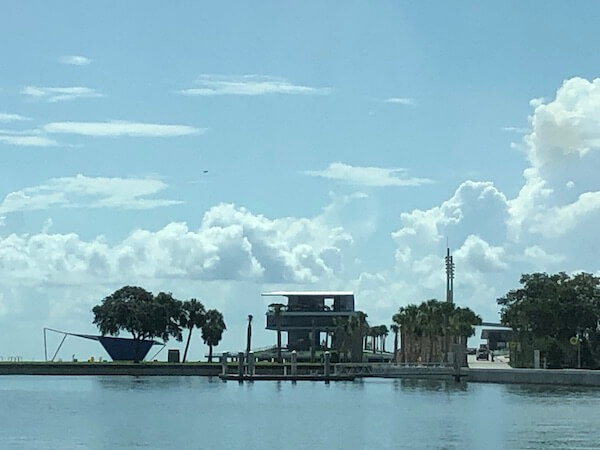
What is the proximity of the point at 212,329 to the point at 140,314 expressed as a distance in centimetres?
1014

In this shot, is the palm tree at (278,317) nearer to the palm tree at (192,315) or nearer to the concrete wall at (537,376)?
the palm tree at (192,315)

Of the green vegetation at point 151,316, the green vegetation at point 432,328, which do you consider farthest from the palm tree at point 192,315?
the green vegetation at point 432,328

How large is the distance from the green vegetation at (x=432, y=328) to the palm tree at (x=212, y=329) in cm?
2571

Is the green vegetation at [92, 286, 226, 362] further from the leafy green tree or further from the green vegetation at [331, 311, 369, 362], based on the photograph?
the green vegetation at [331, 311, 369, 362]

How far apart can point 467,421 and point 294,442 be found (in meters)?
15.9

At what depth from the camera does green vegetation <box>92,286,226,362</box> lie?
171 metres

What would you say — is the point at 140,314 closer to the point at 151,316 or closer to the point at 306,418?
the point at 151,316

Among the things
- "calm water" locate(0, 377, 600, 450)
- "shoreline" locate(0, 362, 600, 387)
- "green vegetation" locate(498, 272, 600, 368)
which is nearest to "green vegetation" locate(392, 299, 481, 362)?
"shoreline" locate(0, 362, 600, 387)

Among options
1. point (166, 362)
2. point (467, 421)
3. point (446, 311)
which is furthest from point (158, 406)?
point (166, 362)

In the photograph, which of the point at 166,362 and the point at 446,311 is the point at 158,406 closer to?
the point at 446,311

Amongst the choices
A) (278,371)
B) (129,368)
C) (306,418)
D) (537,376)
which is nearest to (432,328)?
(278,371)

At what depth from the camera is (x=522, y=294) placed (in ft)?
438

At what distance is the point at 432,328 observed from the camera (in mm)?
152000

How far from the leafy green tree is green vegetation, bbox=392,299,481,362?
29.8 metres
